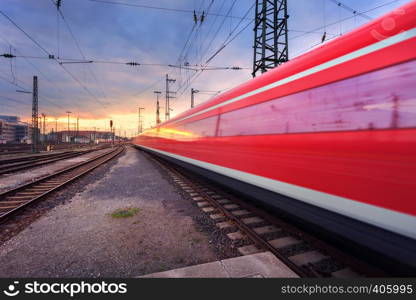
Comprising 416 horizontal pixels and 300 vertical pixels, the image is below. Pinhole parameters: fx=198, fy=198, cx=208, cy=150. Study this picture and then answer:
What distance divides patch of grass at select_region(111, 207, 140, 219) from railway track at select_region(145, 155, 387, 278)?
5.15 ft

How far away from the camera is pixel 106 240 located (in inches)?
132

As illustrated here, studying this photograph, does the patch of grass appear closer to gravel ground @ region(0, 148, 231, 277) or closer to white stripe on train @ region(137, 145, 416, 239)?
gravel ground @ region(0, 148, 231, 277)

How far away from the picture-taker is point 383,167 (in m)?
1.86

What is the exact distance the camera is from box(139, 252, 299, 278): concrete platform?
2.34 m

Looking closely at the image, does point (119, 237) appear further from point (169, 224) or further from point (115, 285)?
point (115, 285)

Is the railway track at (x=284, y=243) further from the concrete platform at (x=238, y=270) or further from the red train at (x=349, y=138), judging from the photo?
the red train at (x=349, y=138)

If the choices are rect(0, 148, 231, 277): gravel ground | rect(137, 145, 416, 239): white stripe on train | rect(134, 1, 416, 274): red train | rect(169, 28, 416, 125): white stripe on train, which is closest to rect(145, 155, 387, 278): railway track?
rect(0, 148, 231, 277): gravel ground

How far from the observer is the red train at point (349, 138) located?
179cm

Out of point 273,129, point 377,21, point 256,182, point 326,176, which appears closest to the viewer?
point 377,21

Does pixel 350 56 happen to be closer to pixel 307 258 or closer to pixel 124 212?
pixel 307 258

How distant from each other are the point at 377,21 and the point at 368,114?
1045 millimetres

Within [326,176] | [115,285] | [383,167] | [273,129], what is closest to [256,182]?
[273,129]

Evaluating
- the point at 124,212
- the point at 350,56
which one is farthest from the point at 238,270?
the point at 124,212

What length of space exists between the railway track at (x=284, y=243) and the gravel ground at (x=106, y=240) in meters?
0.35
